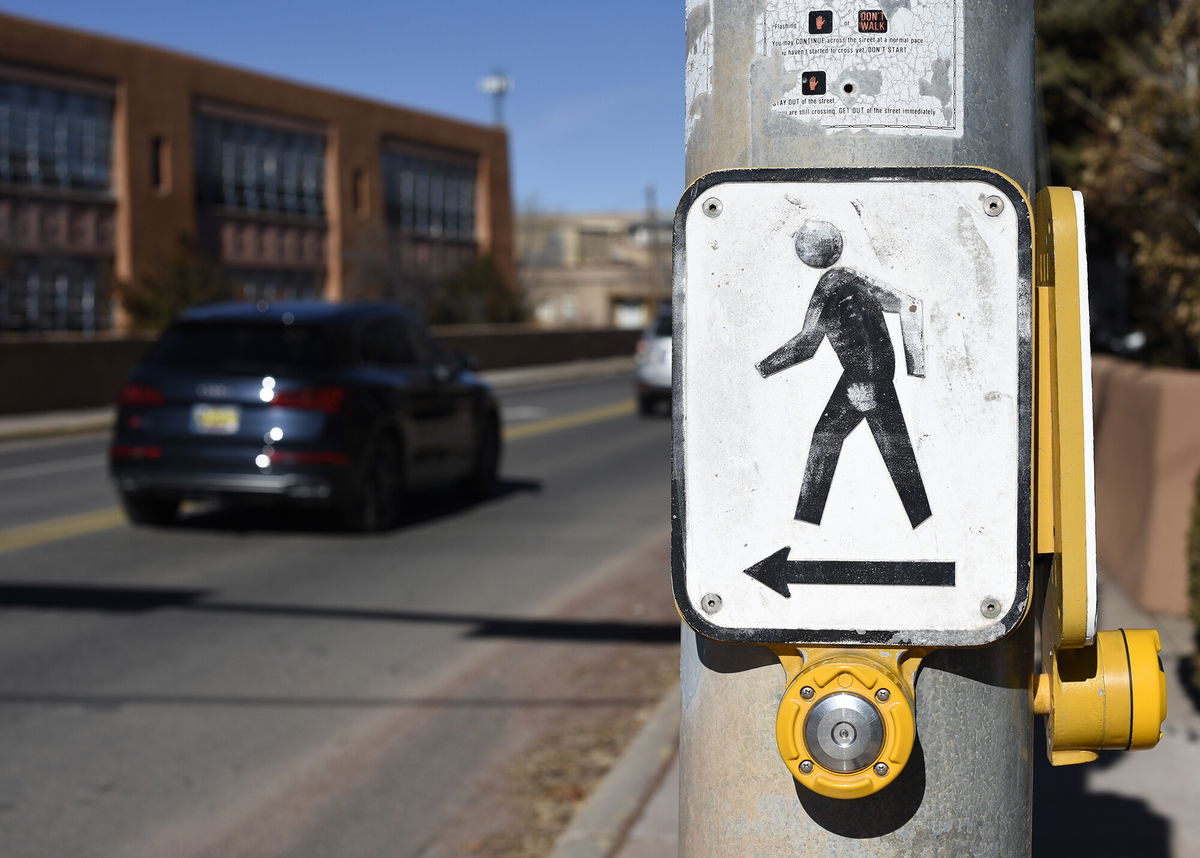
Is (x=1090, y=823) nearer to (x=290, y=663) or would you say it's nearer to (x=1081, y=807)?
(x=1081, y=807)

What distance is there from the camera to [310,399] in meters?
11.1

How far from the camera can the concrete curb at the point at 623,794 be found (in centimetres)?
470

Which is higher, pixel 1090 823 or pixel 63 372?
pixel 63 372

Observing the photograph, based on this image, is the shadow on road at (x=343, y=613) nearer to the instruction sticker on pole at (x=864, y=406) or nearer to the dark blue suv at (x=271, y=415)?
the dark blue suv at (x=271, y=415)

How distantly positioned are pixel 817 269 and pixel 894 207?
0.38 ft

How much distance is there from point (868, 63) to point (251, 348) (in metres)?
9.94

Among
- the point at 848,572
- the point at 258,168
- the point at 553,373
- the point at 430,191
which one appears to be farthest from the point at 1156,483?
the point at 430,191

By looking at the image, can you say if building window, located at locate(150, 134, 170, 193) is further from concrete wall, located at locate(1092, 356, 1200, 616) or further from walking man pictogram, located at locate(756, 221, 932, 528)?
walking man pictogram, located at locate(756, 221, 932, 528)

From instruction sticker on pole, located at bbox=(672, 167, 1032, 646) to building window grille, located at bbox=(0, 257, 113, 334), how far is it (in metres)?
38.8

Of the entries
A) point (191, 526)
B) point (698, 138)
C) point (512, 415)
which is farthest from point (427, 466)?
point (512, 415)

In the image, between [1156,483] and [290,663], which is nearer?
[290,663]

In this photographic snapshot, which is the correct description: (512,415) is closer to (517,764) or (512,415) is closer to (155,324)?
(155,324)

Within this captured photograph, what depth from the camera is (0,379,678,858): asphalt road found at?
5355 millimetres

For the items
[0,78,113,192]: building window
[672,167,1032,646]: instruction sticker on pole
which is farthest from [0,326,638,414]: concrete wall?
[672,167,1032,646]: instruction sticker on pole
